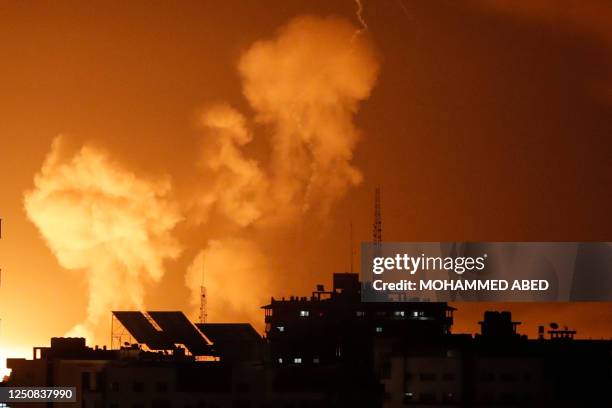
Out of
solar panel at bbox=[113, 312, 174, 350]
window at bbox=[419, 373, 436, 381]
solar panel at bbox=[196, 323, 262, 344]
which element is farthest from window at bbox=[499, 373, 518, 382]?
solar panel at bbox=[113, 312, 174, 350]

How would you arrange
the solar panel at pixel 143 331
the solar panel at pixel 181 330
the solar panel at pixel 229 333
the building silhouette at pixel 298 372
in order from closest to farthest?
the building silhouette at pixel 298 372
the solar panel at pixel 181 330
the solar panel at pixel 143 331
the solar panel at pixel 229 333

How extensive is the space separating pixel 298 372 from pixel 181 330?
893 centimetres

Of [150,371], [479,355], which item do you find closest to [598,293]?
[479,355]

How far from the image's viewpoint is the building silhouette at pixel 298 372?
96875 mm

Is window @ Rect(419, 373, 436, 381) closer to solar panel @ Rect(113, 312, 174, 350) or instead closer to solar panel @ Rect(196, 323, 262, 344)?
solar panel @ Rect(196, 323, 262, 344)

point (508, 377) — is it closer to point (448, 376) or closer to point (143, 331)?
point (448, 376)

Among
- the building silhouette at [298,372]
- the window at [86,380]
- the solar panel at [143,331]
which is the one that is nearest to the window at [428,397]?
the building silhouette at [298,372]

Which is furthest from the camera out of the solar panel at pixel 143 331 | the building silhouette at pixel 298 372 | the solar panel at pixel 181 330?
the solar panel at pixel 143 331

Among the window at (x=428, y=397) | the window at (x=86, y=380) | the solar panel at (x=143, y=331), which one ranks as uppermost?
the solar panel at (x=143, y=331)

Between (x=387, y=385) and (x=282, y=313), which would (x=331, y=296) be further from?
(x=387, y=385)

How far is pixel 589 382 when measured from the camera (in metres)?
101

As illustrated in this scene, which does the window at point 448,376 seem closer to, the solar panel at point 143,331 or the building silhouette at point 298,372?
the building silhouette at point 298,372

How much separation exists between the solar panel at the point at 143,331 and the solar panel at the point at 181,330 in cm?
46

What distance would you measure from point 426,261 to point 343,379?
847 centimetres
